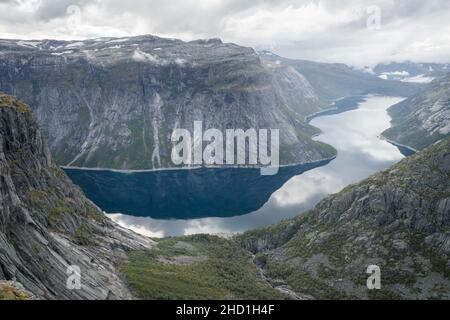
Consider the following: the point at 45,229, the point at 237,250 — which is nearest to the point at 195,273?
the point at 237,250

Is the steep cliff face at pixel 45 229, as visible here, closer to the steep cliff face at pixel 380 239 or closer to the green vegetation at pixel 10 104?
the green vegetation at pixel 10 104

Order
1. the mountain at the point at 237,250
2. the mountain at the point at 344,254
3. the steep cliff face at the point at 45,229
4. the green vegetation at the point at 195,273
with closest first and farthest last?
the steep cliff face at the point at 45,229, the mountain at the point at 237,250, the green vegetation at the point at 195,273, the mountain at the point at 344,254

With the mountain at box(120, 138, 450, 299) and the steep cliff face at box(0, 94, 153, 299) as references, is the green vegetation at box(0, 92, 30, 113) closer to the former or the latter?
the steep cliff face at box(0, 94, 153, 299)

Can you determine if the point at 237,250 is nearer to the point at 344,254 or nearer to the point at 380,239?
the point at 344,254

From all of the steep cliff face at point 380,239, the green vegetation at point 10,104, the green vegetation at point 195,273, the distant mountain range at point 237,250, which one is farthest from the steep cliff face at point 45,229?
the steep cliff face at point 380,239

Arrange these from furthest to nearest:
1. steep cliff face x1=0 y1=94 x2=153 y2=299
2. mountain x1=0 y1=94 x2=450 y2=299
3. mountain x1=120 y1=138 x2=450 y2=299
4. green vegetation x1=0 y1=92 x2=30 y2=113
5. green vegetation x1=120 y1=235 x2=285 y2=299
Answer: green vegetation x1=0 y1=92 x2=30 y2=113 → mountain x1=120 y1=138 x2=450 y2=299 → green vegetation x1=120 y1=235 x2=285 y2=299 → mountain x1=0 y1=94 x2=450 y2=299 → steep cliff face x1=0 y1=94 x2=153 y2=299

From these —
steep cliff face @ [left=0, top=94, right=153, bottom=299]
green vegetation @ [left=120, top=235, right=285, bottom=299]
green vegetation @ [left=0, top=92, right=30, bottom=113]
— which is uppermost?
green vegetation @ [left=0, top=92, right=30, bottom=113]

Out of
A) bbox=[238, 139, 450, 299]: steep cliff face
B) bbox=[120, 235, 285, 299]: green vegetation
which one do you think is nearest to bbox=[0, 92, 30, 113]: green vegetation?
bbox=[120, 235, 285, 299]: green vegetation

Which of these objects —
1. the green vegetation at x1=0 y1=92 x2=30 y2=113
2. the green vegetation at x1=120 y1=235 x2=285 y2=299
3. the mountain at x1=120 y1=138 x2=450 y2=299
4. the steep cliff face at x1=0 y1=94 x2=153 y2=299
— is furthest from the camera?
the green vegetation at x1=0 y1=92 x2=30 y2=113
